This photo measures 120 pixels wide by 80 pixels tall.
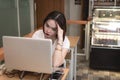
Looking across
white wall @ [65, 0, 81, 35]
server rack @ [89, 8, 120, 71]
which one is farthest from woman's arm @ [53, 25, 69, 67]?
white wall @ [65, 0, 81, 35]

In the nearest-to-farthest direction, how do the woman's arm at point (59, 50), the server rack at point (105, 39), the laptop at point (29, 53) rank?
1. the laptop at point (29, 53)
2. the woman's arm at point (59, 50)
3. the server rack at point (105, 39)

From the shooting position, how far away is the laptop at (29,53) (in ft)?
4.98

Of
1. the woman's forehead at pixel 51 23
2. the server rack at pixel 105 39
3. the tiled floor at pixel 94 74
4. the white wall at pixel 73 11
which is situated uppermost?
the white wall at pixel 73 11

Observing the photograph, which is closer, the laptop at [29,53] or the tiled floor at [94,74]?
the laptop at [29,53]

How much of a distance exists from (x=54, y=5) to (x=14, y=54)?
409 centimetres

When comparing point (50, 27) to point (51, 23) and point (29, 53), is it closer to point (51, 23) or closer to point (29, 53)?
point (51, 23)

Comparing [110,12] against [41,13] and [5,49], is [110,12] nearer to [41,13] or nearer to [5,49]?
[41,13]

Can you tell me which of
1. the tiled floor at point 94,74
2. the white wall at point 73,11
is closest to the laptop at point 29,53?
the tiled floor at point 94,74

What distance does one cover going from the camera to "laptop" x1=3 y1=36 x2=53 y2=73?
1.52 metres

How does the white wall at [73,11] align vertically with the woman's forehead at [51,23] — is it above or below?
Result: above

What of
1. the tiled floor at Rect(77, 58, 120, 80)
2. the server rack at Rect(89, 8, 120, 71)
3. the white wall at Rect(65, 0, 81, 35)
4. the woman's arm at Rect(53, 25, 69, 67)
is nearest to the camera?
the woman's arm at Rect(53, 25, 69, 67)

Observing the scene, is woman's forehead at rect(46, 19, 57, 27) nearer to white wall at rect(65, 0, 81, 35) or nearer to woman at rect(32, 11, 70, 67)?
→ woman at rect(32, 11, 70, 67)

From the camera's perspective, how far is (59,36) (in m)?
1.91

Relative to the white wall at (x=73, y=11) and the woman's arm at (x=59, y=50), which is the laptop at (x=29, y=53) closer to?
the woman's arm at (x=59, y=50)
